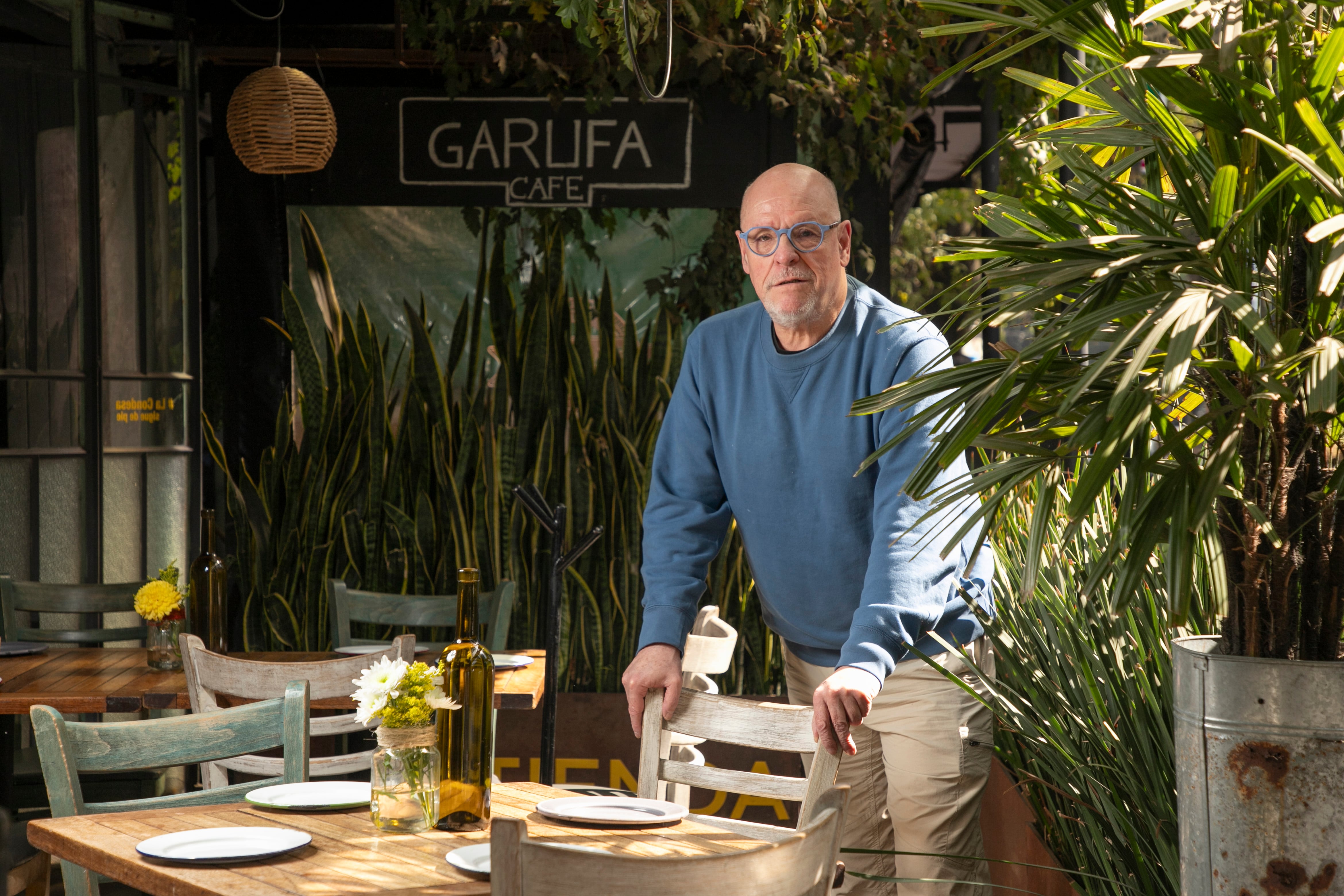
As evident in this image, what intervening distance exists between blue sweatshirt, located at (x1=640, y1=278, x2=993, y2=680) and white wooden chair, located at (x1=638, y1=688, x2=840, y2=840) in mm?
142

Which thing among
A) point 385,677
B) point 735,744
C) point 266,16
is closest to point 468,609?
point 385,677

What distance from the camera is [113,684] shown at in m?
3.04

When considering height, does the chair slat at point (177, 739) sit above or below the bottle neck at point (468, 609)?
below

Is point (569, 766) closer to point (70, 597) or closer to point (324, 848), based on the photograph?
point (70, 597)

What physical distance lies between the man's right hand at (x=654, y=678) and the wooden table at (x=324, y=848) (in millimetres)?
261

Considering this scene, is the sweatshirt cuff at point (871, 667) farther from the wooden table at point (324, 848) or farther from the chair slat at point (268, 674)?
the chair slat at point (268, 674)

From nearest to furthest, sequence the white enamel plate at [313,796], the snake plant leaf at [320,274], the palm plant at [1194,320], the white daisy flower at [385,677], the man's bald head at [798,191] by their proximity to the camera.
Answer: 1. the palm plant at [1194,320]
2. the white daisy flower at [385,677]
3. the white enamel plate at [313,796]
4. the man's bald head at [798,191]
5. the snake plant leaf at [320,274]

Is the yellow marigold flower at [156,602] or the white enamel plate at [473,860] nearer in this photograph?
the white enamel plate at [473,860]

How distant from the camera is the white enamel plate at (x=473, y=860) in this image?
151cm

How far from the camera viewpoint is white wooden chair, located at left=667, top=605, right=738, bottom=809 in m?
2.53

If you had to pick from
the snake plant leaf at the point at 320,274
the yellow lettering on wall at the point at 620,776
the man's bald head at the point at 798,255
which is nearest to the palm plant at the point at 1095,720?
the man's bald head at the point at 798,255

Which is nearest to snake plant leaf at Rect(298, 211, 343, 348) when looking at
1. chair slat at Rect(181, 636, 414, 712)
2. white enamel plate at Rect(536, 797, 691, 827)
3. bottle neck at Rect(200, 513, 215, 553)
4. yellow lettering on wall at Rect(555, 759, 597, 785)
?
bottle neck at Rect(200, 513, 215, 553)

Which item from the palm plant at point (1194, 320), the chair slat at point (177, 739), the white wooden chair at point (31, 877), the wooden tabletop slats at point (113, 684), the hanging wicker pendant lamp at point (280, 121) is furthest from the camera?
the hanging wicker pendant lamp at point (280, 121)

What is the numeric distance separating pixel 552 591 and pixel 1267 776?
190 centimetres
